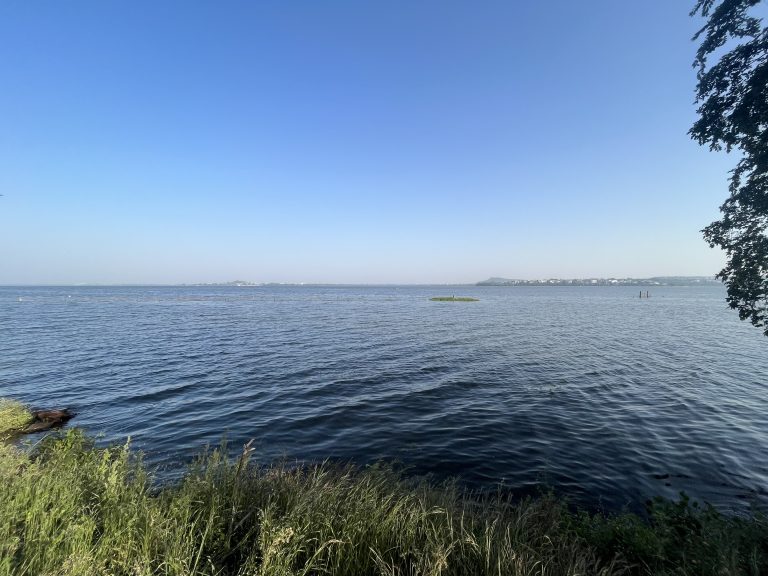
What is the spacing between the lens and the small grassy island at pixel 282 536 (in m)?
4.29

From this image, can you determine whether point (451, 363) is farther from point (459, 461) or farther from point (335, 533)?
point (335, 533)

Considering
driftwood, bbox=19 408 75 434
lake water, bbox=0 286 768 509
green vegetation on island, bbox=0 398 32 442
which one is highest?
green vegetation on island, bbox=0 398 32 442

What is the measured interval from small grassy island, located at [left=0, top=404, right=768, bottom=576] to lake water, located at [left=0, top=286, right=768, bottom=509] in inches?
172

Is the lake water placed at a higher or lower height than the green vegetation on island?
lower

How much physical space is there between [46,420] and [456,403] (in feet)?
62.1

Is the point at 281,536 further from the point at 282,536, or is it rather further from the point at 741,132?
the point at 741,132

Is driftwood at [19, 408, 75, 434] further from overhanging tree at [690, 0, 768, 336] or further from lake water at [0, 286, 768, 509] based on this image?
overhanging tree at [690, 0, 768, 336]

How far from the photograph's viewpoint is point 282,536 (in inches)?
167

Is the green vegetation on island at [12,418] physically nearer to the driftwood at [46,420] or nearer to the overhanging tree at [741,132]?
the driftwood at [46,420]

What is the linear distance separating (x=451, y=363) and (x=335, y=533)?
21787 mm

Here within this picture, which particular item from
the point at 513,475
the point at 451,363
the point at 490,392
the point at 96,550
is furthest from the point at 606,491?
the point at 451,363

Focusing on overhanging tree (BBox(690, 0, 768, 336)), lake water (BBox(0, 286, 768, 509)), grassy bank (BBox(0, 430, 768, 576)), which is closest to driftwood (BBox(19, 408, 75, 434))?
lake water (BBox(0, 286, 768, 509))

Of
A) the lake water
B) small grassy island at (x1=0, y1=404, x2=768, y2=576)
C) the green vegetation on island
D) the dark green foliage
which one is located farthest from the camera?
the green vegetation on island

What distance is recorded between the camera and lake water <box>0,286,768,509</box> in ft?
38.8
